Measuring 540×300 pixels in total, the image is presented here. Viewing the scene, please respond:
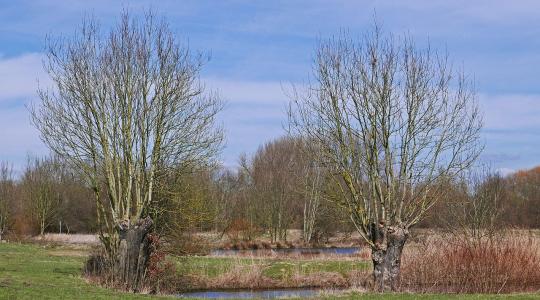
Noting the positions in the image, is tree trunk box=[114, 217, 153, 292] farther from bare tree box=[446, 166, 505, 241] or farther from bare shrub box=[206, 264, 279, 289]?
bare tree box=[446, 166, 505, 241]

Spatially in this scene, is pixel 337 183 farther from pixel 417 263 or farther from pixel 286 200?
pixel 286 200

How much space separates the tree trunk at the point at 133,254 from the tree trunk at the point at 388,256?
7274 mm

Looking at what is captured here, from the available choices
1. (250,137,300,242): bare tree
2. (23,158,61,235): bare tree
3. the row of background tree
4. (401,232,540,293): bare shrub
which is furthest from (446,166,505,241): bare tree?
(23,158,61,235): bare tree

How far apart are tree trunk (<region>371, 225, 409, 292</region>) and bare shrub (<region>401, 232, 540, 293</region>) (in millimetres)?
1580

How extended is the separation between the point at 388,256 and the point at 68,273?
1108 centimetres

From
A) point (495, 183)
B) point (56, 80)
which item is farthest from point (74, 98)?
point (495, 183)

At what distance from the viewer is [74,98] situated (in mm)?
19875

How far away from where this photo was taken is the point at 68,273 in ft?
68.2

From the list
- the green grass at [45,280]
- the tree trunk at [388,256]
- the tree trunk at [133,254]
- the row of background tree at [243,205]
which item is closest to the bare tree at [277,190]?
the row of background tree at [243,205]

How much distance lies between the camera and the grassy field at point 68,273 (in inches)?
562

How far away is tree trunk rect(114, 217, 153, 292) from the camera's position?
18469 millimetres

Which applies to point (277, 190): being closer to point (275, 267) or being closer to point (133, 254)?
point (275, 267)

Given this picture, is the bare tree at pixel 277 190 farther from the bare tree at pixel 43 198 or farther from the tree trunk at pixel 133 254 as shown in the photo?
the tree trunk at pixel 133 254

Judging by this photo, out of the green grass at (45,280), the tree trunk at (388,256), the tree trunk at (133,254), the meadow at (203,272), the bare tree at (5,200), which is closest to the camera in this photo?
the green grass at (45,280)
